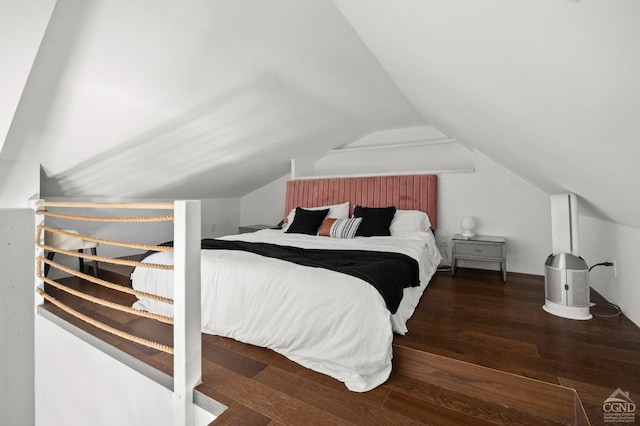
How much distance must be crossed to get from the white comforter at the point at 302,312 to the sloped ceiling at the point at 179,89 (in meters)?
1.26

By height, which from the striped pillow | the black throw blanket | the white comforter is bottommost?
the white comforter

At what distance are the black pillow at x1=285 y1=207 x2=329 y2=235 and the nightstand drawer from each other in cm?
162

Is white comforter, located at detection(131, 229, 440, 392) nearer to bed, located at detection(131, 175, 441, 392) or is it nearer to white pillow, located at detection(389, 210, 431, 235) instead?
bed, located at detection(131, 175, 441, 392)

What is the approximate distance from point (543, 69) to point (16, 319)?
72.5 inches

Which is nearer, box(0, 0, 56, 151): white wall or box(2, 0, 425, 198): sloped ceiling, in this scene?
box(0, 0, 56, 151): white wall

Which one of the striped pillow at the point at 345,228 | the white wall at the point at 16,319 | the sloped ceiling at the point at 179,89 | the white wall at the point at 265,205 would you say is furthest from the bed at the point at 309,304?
the white wall at the point at 265,205

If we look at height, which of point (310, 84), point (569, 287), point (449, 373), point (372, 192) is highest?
point (310, 84)

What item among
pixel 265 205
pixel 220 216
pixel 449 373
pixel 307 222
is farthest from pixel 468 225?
pixel 220 216

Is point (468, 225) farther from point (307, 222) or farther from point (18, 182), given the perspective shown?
point (18, 182)

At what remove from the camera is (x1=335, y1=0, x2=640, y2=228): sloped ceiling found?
23.9 inches

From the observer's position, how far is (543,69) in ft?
2.65

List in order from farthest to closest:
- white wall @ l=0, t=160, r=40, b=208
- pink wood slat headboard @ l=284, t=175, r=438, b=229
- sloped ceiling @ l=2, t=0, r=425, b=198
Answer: pink wood slat headboard @ l=284, t=175, r=438, b=229
white wall @ l=0, t=160, r=40, b=208
sloped ceiling @ l=2, t=0, r=425, b=198

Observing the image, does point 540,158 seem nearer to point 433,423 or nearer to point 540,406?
point 540,406

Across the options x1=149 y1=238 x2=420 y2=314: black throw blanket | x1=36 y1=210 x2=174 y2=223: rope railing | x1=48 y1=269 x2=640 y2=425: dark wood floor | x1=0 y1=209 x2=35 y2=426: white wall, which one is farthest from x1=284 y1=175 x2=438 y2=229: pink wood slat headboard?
x1=0 y1=209 x2=35 y2=426: white wall
